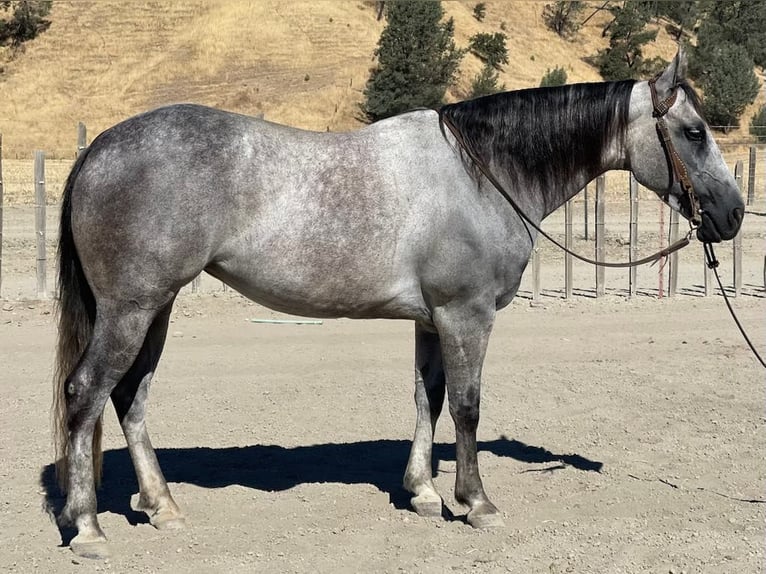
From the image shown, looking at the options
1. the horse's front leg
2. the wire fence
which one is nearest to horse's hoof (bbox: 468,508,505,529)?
the horse's front leg

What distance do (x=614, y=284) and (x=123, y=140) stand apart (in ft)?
32.3

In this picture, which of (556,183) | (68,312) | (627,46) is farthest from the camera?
(627,46)

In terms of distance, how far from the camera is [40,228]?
11.0 metres

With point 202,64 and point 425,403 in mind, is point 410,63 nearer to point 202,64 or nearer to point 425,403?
point 202,64

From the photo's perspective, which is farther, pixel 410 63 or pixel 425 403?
pixel 410 63

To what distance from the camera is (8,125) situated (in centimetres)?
3159

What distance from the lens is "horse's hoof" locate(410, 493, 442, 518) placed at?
4789 millimetres

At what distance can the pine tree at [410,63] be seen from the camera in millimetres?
32125

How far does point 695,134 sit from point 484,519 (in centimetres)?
222

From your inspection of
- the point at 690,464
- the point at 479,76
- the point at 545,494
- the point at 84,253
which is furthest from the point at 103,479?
the point at 479,76

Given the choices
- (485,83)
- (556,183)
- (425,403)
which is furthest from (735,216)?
(485,83)

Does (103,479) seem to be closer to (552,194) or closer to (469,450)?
(469,450)

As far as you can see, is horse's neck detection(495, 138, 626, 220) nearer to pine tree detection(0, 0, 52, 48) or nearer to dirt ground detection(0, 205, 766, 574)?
dirt ground detection(0, 205, 766, 574)

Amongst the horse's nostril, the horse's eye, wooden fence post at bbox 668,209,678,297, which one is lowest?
wooden fence post at bbox 668,209,678,297
